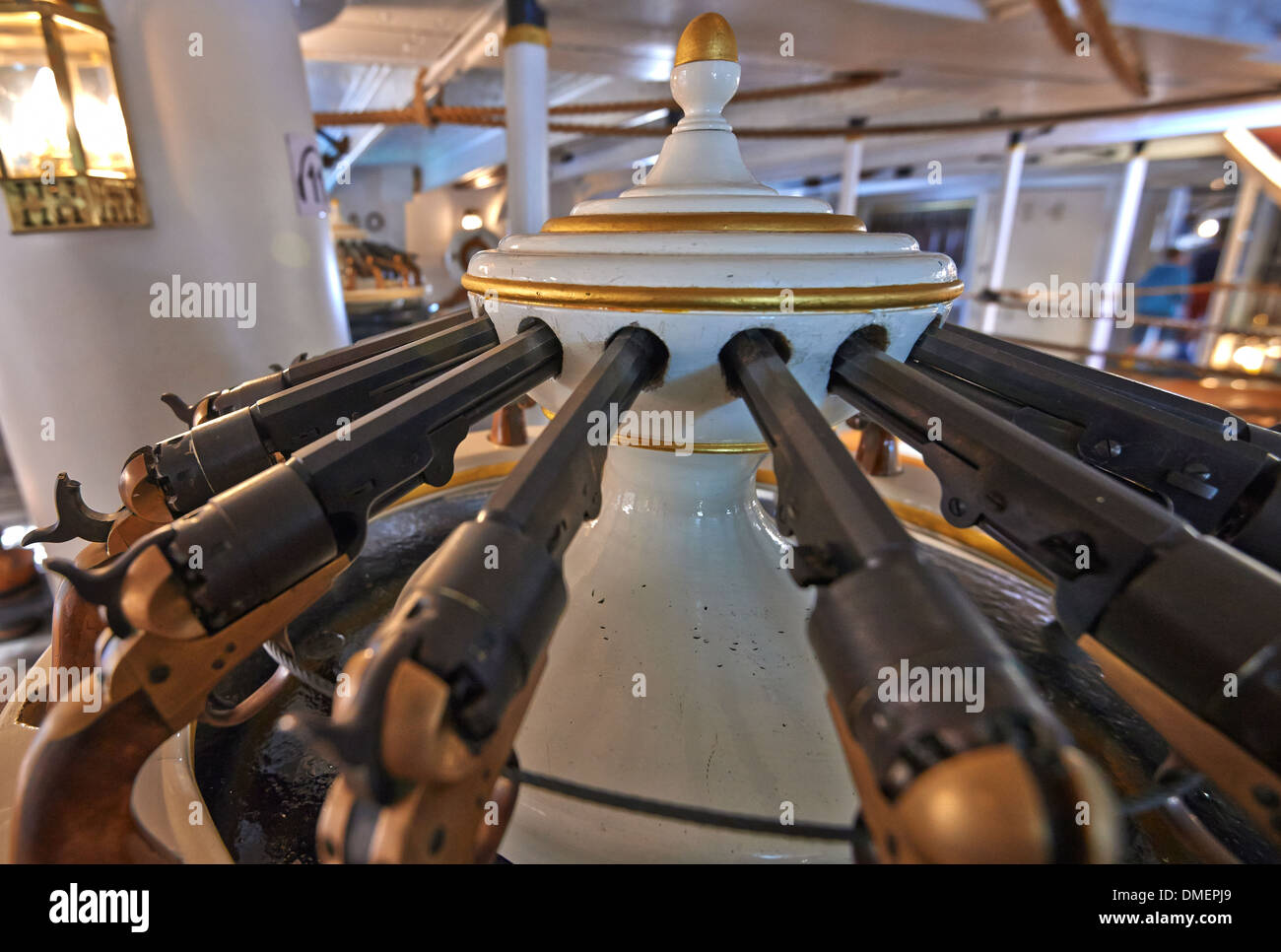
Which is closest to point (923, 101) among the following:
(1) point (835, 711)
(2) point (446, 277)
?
(1) point (835, 711)

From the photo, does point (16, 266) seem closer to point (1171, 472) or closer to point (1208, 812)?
point (1171, 472)

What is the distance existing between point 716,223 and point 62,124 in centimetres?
204

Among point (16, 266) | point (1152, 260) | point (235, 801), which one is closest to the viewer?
point (235, 801)

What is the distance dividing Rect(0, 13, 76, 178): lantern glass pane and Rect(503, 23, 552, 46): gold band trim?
1.54 m

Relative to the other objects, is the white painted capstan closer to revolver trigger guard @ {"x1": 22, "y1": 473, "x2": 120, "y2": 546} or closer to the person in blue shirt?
revolver trigger guard @ {"x1": 22, "y1": 473, "x2": 120, "y2": 546}

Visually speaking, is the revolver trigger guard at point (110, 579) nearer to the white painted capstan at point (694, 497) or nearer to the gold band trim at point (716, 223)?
the white painted capstan at point (694, 497)

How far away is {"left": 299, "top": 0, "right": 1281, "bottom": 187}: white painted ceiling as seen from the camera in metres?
2.80

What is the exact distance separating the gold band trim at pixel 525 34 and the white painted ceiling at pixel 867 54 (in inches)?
8.5

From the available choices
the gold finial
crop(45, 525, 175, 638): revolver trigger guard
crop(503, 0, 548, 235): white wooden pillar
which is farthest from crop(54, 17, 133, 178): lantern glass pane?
crop(45, 525, 175, 638): revolver trigger guard

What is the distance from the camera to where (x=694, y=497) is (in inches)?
37.1

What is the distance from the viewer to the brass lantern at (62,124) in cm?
173

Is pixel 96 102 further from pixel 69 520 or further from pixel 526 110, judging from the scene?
pixel 69 520

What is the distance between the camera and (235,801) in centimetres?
80
